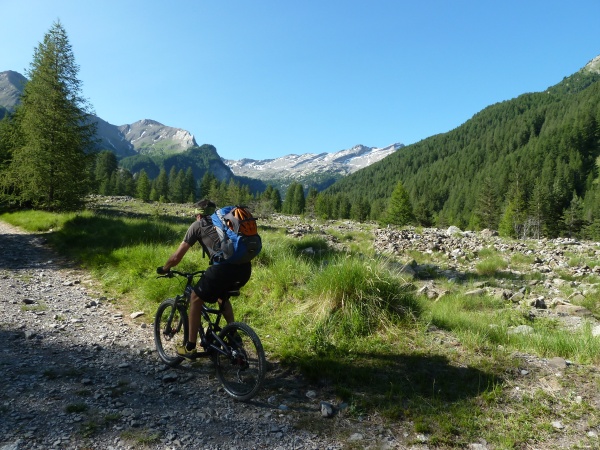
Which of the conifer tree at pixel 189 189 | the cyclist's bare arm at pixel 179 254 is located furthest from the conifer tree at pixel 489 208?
the cyclist's bare arm at pixel 179 254

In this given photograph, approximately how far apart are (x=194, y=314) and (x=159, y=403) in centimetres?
119

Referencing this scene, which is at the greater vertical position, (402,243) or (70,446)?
(402,243)

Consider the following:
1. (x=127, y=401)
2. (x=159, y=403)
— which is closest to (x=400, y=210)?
(x=159, y=403)

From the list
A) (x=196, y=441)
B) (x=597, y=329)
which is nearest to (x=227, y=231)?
(x=196, y=441)

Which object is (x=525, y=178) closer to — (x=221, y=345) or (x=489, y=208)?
(x=489, y=208)

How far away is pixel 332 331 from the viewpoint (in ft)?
18.8

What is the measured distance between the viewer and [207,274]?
463 cm

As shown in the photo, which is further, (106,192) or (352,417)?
(106,192)

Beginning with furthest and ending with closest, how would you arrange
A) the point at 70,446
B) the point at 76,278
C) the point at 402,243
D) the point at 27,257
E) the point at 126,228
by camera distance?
the point at 402,243
the point at 126,228
the point at 27,257
the point at 76,278
the point at 70,446

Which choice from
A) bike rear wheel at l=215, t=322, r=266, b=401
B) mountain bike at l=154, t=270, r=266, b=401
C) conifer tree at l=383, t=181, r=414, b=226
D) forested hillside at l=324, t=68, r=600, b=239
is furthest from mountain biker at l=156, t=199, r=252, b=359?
forested hillside at l=324, t=68, r=600, b=239

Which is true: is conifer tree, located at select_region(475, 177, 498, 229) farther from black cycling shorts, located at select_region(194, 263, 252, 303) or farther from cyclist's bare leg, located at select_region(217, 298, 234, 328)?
black cycling shorts, located at select_region(194, 263, 252, 303)

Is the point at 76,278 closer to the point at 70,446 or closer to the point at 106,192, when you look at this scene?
the point at 70,446

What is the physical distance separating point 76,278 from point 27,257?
12.9 ft

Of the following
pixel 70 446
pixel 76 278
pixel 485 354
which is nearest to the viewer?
pixel 70 446
